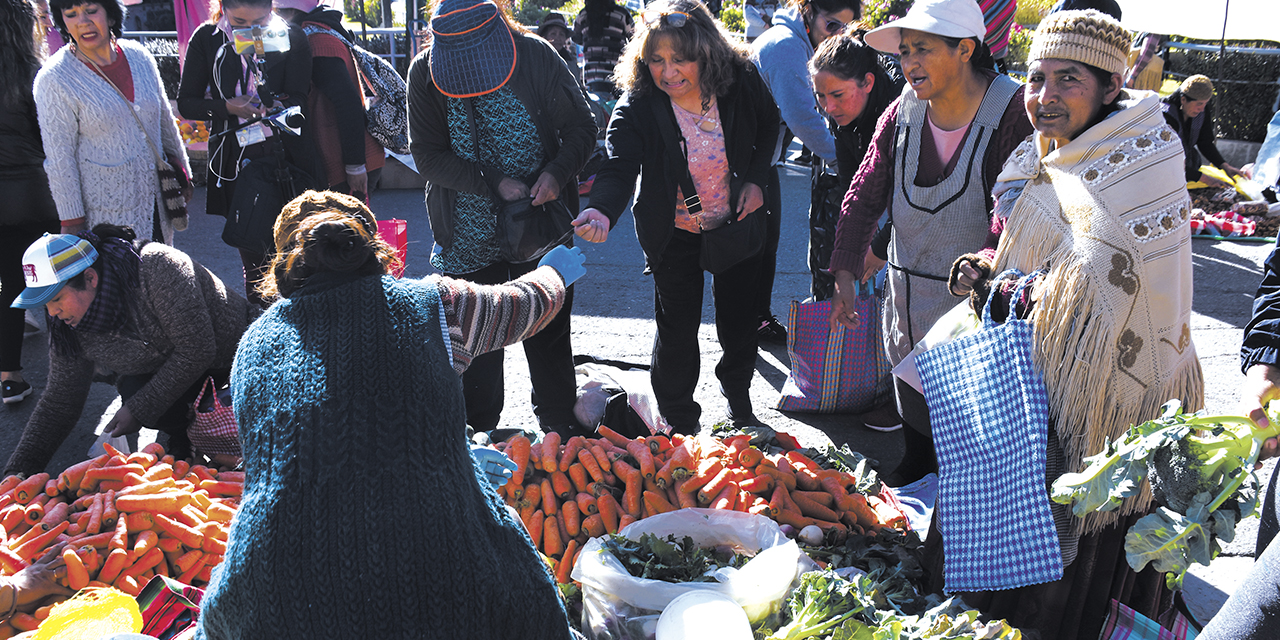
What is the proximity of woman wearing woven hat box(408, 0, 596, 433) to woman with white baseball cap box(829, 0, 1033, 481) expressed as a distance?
3.56ft

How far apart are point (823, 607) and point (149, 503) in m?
1.95

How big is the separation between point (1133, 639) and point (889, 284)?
53.0 inches

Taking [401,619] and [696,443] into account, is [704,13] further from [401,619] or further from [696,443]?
[401,619]

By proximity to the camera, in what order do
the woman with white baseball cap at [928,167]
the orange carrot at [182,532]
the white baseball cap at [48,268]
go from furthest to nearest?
the white baseball cap at [48,268] < the woman with white baseball cap at [928,167] < the orange carrot at [182,532]

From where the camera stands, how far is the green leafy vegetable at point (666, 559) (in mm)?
2199

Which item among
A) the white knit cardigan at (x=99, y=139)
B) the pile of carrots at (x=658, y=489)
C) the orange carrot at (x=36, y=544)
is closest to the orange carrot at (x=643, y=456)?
the pile of carrots at (x=658, y=489)

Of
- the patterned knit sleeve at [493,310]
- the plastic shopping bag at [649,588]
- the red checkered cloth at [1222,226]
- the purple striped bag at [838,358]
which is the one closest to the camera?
the patterned knit sleeve at [493,310]

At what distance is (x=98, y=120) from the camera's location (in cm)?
371

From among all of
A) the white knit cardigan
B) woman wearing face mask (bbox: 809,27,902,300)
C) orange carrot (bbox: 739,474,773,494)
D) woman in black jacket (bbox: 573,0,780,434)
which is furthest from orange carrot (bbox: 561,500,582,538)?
the white knit cardigan

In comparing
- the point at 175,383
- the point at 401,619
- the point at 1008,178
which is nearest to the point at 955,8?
the point at 1008,178

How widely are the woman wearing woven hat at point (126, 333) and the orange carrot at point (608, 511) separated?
159 cm

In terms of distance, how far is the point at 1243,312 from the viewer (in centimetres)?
515

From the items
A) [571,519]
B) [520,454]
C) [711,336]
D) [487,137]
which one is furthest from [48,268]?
[711,336]

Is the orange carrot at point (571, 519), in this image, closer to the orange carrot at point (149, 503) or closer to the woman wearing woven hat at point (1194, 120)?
the orange carrot at point (149, 503)
